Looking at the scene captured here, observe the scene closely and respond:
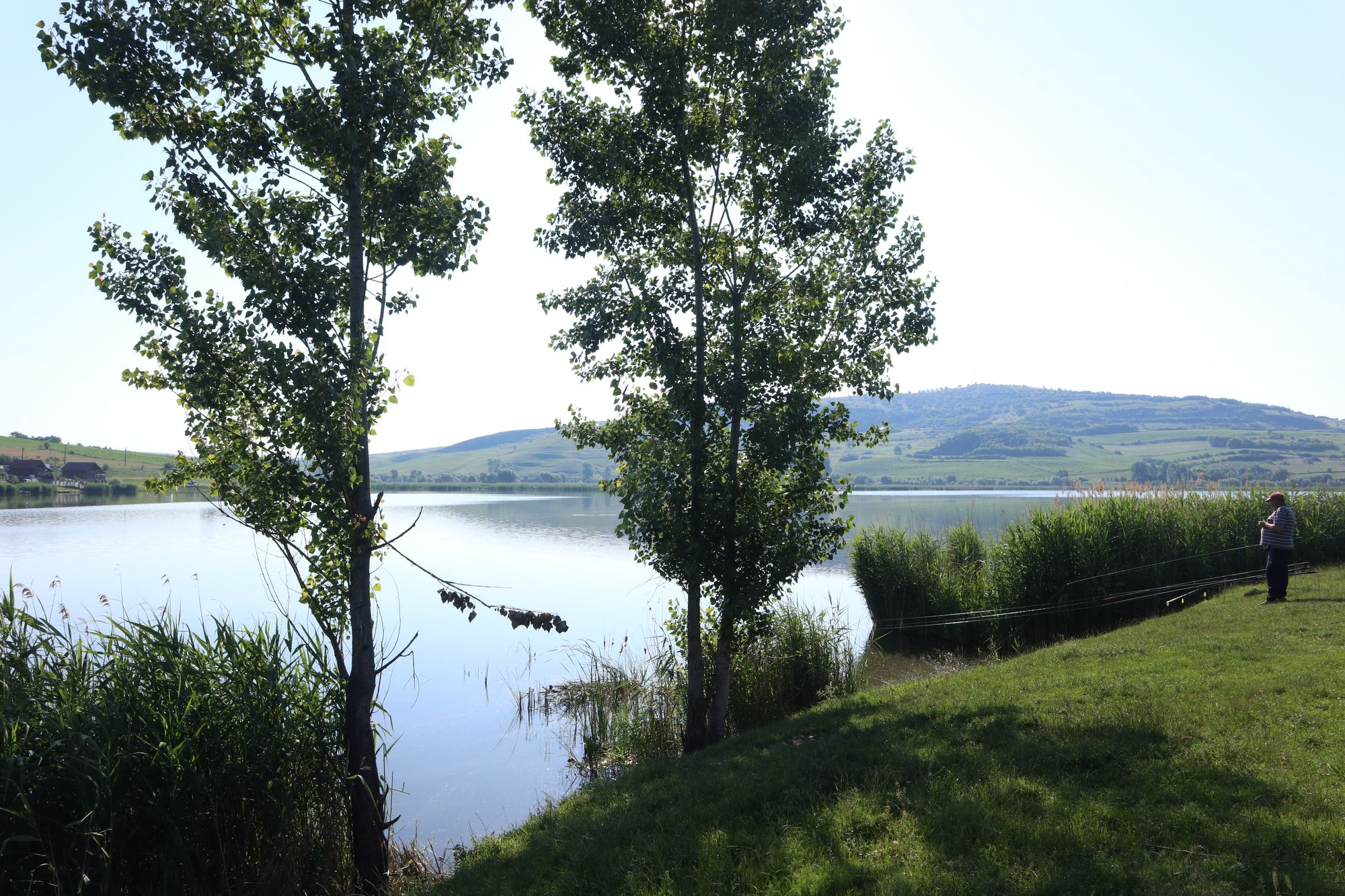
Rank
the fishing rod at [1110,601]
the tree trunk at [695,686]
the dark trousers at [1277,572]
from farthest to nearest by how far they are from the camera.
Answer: the fishing rod at [1110,601], the dark trousers at [1277,572], the tree trunk at [695,686]

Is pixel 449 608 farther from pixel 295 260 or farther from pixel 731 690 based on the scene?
pixel 295 260

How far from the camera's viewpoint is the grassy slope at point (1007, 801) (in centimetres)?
556

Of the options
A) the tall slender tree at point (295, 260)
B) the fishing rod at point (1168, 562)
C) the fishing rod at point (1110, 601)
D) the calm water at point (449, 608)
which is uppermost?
the tall slender tree at point (295, 260)

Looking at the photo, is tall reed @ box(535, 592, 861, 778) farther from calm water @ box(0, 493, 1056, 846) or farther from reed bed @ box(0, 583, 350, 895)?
reed bed @ box(0, 583, 350, 895)

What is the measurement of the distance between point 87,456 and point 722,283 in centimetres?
15705

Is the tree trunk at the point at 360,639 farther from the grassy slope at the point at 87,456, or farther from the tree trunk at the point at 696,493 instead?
the grassy slope at the point at 87,456

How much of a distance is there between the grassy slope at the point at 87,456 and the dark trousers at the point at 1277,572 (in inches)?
5375

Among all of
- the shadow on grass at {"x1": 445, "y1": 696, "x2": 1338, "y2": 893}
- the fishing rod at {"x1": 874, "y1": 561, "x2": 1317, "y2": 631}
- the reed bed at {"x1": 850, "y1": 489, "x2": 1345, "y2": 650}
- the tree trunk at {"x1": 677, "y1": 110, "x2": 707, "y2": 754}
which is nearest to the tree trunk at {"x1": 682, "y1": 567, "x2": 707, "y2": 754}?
the tree trunk at {"x1": 677, "y1": 110, "x2": 707, "y2": 754}

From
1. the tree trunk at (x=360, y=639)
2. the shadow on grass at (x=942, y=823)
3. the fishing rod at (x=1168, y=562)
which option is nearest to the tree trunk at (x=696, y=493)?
the shadow on grass at (x=942, y=823)

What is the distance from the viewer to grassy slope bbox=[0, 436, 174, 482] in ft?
398

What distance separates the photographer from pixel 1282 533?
1622 centimetres

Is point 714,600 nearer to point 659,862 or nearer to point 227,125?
point 659,862

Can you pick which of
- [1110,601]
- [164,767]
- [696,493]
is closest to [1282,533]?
[1110,601]

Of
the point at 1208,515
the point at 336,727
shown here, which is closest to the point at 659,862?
the point at 336,727
